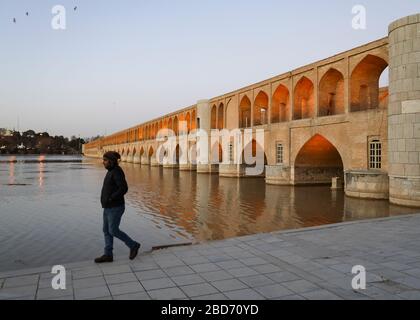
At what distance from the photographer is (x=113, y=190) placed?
17.0 ft

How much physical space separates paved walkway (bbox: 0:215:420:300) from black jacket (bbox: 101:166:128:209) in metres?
0.79

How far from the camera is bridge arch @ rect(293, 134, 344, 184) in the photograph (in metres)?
19.8

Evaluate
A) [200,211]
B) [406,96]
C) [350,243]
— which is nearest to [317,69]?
[406,96]

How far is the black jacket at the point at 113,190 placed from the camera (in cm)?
514

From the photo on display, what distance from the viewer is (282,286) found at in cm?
409

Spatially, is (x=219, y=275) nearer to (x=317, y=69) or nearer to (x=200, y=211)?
(x=200, y=211)

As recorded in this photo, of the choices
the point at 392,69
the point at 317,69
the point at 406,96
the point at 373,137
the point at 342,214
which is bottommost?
the point at 342,214

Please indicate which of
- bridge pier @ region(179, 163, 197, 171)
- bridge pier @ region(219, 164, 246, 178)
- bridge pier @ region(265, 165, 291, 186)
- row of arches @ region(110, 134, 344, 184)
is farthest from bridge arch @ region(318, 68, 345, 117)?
bridge pier @ region(179, 163, 197, 171)

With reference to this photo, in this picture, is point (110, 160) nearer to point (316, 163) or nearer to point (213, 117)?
point (316, 163)

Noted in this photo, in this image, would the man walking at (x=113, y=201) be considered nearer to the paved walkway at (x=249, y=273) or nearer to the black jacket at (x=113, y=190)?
the black jacket at (x=113, y=190)

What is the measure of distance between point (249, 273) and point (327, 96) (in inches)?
630

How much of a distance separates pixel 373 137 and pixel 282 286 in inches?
497

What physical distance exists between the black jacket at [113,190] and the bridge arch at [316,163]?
15.5 meters

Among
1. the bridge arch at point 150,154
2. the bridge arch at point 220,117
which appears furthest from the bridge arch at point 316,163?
the bridge arch at point 150,154
